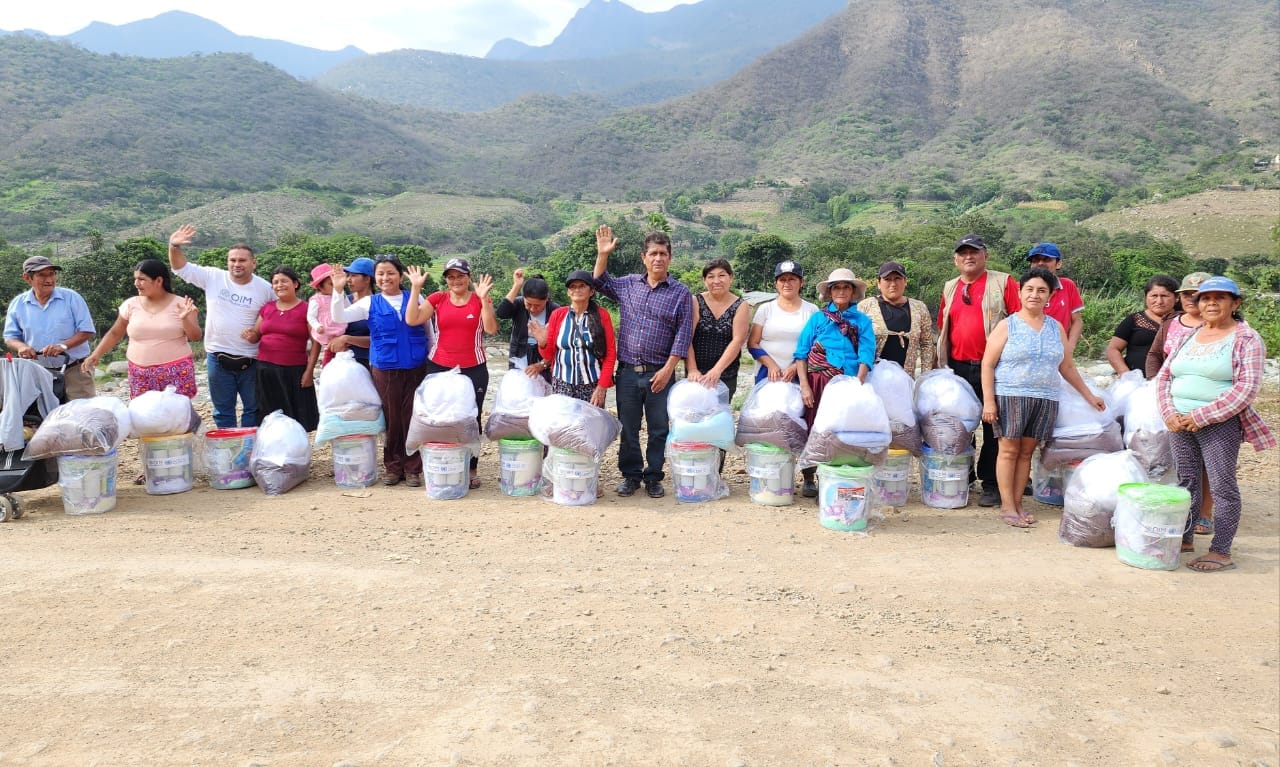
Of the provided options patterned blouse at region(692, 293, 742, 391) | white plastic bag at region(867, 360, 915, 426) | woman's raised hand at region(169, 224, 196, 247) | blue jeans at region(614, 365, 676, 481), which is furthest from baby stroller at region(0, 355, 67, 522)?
white plastic bag at region(867, 360, 915, 426)

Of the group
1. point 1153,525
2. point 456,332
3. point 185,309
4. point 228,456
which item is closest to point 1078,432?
point 1153,525

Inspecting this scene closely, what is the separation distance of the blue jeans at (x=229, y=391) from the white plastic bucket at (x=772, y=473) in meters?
3.02

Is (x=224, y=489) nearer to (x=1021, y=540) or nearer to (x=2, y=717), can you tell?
(x=2, y=717)

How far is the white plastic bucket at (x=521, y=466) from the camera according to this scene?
4.79m

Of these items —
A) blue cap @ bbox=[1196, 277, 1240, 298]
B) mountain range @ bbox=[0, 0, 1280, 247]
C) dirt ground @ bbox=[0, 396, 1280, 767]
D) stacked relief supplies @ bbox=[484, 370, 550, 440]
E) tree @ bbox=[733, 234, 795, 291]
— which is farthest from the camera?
mountain range @ bbox=[0, 0, 1280, 247]

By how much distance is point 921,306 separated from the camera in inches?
189

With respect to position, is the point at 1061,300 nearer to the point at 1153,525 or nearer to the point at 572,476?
the point at 1153,525

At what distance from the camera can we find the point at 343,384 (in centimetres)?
480

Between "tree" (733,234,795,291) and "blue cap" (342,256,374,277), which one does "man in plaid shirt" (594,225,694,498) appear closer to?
"blue cap" (342,256,374,277)

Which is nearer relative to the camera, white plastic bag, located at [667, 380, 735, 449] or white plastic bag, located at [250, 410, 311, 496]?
white plastic bag, located at [667, 380, 735, 449]

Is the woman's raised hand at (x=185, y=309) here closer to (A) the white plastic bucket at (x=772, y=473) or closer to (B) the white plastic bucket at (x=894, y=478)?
(A) the white plastic bucket at (x=772, y=473)

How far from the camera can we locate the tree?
965 inches

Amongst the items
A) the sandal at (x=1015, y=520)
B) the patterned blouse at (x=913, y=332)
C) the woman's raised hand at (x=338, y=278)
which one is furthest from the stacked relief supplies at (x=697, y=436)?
the woman's raised hand at (x=338, y=278)

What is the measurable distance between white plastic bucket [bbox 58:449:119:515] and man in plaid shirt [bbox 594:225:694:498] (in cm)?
274
